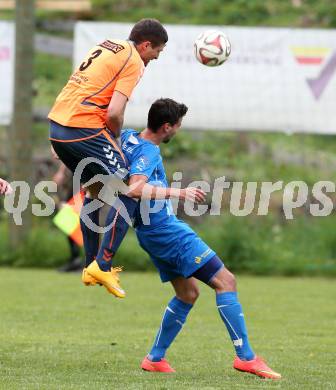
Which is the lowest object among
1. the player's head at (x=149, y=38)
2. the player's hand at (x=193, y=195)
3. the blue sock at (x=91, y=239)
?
the blue sock at (x=91, y=239)

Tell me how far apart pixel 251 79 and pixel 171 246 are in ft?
30.3

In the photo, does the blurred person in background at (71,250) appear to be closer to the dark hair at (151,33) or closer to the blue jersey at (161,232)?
the dark hair at (151,33)

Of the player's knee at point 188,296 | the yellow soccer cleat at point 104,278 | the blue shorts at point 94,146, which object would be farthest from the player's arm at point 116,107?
the player's knee at point 188,296

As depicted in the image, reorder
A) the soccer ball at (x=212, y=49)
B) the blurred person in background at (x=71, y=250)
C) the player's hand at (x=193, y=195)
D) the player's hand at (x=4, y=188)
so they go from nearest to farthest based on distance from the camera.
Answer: the player's hand at (x=193, y=195), the player's hand at (x=4, y=188), the soccer ball at (x=212, y=49), the blurred person in background at (x=71, y=250)

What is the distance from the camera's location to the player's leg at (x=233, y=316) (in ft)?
22.8

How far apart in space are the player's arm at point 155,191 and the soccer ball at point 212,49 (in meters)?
1.74

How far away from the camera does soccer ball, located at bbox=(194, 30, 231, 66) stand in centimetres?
834

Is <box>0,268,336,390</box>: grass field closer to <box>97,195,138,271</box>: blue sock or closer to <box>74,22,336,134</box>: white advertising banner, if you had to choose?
<box>97,195,138,271</box>: blue sock

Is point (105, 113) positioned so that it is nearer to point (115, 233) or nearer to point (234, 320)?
point (115, 233)

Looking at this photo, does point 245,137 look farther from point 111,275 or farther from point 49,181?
point 111,275

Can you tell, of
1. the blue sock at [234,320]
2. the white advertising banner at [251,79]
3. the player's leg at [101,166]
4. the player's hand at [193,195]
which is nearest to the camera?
the player's hand at [193,195]

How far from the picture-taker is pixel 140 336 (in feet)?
30.2

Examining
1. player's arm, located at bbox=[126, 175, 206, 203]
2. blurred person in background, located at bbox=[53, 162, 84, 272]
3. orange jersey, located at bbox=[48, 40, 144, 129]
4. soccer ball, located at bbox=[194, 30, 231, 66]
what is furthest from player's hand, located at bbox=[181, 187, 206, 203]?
blurred person in background, located at bbox=[53, 162, 84, 272]

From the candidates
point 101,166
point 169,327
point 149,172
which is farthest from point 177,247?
point 101,166
